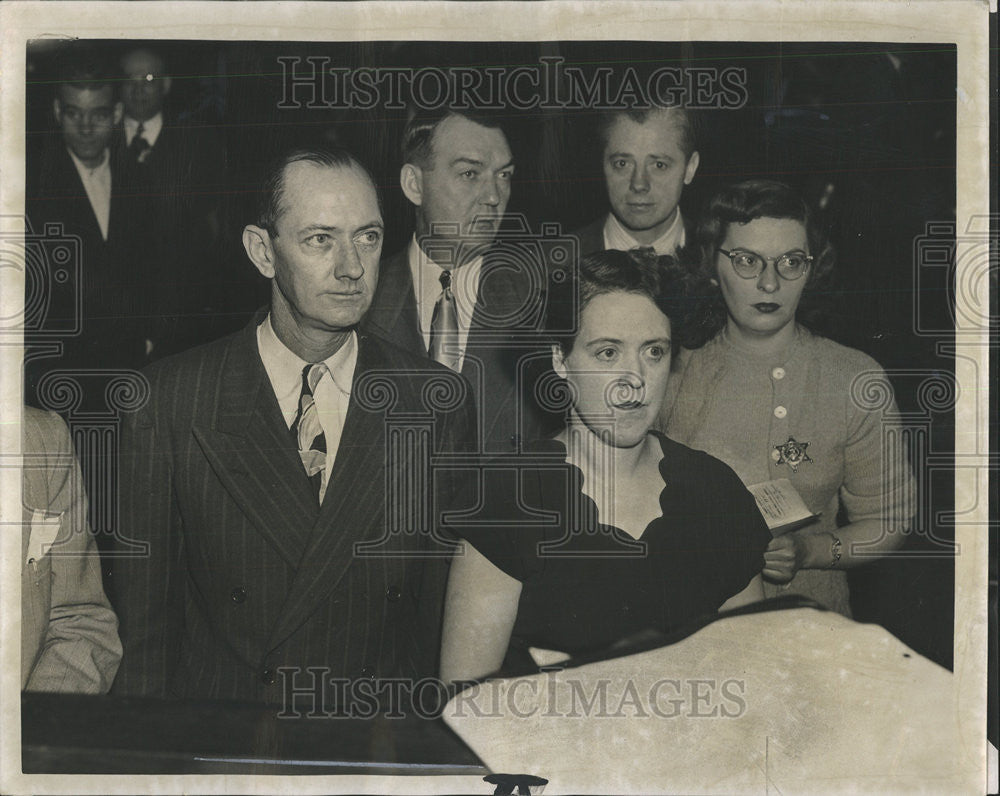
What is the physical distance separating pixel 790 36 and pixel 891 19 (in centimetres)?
33

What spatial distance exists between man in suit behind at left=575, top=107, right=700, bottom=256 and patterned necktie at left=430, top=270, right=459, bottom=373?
43cm

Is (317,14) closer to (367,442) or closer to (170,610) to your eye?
(367,442)


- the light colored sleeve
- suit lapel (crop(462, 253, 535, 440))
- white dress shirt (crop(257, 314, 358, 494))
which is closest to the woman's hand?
suit lapel (crop(462, 253, 535, 440))

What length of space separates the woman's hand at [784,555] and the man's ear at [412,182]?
1.52 meters

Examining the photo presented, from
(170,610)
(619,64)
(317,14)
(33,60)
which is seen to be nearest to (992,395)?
(619,64)

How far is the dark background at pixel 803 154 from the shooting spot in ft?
10.3

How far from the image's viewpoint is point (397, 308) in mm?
3146

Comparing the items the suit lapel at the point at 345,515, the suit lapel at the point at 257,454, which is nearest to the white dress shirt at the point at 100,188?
the suit lapel at the point at 257,454

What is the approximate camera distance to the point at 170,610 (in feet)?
10.3

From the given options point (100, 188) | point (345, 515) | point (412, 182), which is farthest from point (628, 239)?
point (100, 188)

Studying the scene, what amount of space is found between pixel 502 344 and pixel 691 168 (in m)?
0.79

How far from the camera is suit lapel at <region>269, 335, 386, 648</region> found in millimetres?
3111

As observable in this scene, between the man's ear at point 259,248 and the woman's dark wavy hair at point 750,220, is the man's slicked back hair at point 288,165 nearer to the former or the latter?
the man's ear at point 259,248

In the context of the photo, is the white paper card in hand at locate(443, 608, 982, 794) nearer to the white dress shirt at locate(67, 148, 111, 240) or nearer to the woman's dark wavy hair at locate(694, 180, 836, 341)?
the woman's dark wavy hair at locate(694, 180, 836, 341)
